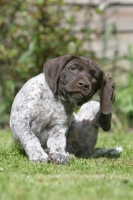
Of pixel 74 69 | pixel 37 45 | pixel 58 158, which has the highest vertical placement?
pixel 74 69

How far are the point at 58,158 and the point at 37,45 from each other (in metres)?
6.16

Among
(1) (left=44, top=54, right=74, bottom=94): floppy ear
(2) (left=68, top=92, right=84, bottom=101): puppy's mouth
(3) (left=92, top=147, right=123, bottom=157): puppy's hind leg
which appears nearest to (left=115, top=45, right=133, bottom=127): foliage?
(3) (left=92, top=147, right=123, bottom=157): puppy's hind leg

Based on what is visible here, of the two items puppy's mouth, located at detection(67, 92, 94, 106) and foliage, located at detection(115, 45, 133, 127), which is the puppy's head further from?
foliage, located at detection(115, 45, 133, 127)

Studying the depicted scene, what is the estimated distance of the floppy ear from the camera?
5.87 m

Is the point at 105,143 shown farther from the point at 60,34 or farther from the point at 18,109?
the point at 60,34

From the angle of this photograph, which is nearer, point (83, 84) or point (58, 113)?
point (83, 84)

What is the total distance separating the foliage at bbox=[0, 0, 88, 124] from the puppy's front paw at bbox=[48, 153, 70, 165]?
5634 millimetres

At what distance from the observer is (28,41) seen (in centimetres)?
1166

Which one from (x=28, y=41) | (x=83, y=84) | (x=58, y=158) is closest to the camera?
(x=58, y=158)

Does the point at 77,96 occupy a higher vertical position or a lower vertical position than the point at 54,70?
lower

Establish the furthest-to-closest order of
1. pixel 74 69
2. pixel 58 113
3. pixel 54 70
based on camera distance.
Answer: pixel 58 113 → pixel 54 70 → pixel 74 69

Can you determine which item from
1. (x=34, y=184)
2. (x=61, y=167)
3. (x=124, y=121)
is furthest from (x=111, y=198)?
(x=124, y=121)

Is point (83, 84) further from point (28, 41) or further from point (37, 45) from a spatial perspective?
point (28, 41)

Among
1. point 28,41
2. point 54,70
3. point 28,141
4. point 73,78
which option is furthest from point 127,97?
point 28,141
